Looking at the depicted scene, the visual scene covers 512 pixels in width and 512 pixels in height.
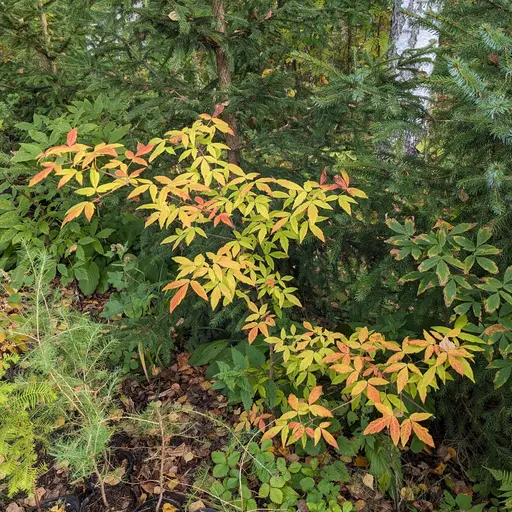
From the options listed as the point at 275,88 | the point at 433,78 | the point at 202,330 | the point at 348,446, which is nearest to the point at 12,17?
the point at 275,88

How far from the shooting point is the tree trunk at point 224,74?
2.83m

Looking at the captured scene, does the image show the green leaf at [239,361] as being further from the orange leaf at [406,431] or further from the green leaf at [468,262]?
the green leaf at [468,262]

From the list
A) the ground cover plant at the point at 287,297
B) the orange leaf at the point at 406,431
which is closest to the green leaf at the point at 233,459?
the ground cover plant at the point at 287,297

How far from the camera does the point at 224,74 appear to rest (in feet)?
10.1

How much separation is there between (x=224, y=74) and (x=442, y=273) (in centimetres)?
208

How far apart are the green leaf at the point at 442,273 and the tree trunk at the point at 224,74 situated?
1.70 m

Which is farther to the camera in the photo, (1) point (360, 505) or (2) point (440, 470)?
(2) point (440, 470)

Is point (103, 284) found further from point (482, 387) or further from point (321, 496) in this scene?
point (482, 387)

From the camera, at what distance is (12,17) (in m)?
4.71

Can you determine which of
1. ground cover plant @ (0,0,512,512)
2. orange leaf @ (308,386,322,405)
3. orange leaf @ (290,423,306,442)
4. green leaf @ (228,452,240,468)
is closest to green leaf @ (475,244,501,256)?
ground cover plant @ (0,0,512,512)

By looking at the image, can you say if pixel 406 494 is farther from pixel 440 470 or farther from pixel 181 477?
pixel 181 477

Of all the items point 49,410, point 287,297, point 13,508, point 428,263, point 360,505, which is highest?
point 428,263

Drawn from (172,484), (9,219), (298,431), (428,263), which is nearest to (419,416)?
(298,431)

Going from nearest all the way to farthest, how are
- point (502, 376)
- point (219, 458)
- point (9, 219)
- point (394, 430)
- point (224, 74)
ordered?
point (394, 430), point (502, 376), point (219, 458), point (224, 74), point (9, 219)
